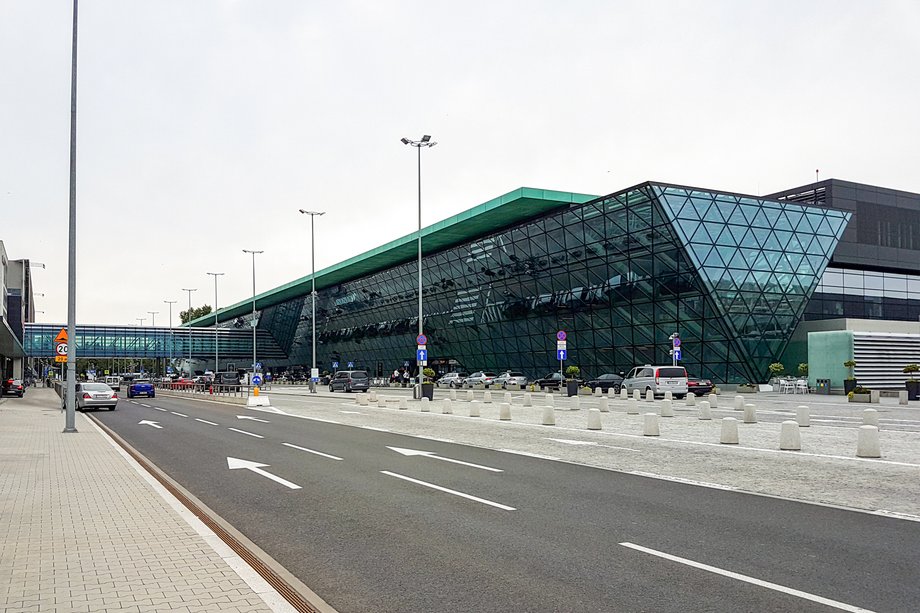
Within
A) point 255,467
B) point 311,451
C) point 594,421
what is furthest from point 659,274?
point 255,467

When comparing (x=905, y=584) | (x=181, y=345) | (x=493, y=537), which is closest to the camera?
(x=905, y=584)

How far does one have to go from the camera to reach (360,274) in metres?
94.2

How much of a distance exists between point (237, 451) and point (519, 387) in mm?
47198

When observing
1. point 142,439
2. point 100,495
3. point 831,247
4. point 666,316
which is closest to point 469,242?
point 666,316

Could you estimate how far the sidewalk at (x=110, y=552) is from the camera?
5832 millimetres

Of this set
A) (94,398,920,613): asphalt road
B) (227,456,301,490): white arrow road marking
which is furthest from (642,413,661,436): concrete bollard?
(227,456,301,490): white arrow road marking

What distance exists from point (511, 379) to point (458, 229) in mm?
14177

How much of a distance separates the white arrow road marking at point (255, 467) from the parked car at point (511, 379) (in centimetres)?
4862

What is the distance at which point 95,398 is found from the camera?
Answer: 3738 centimetres

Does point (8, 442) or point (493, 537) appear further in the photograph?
point (8, 442)

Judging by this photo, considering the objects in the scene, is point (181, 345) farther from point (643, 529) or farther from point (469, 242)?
point (643, 529)

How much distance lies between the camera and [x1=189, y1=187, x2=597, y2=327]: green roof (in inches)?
2288

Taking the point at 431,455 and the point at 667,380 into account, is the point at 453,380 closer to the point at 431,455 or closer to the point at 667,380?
the point at 667,380

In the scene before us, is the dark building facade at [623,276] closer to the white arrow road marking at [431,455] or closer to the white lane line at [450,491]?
the white arrow road marking at [431,455]
